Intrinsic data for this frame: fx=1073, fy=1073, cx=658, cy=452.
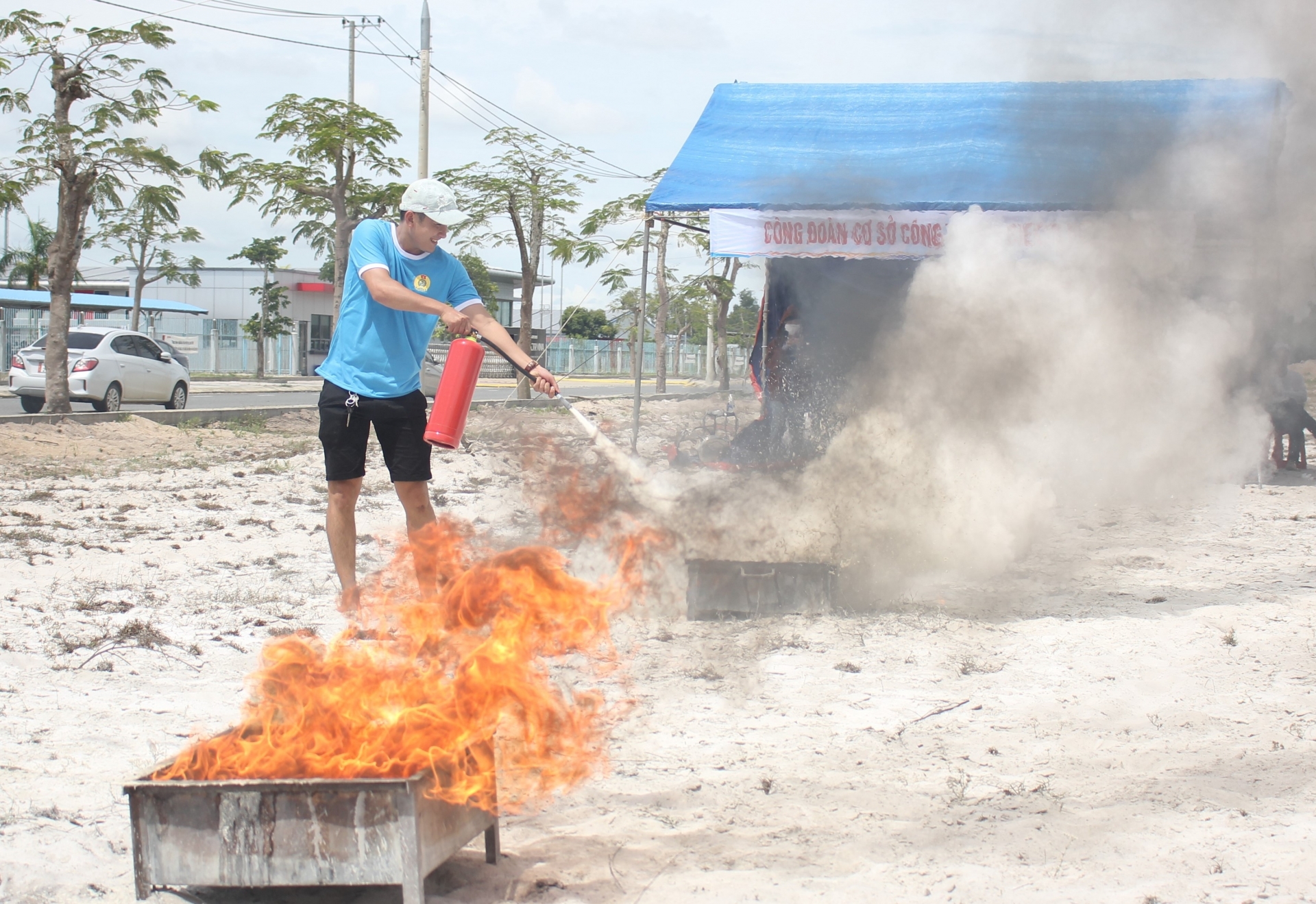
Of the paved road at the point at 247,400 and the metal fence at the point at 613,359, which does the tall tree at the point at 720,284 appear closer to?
the paved road at the point at 247,400

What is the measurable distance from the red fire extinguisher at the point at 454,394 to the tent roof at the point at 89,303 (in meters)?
36.8

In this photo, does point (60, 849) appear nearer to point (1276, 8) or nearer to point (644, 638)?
point (644, 638)

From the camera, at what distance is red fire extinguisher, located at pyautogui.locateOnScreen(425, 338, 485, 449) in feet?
14.0

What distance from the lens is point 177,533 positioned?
7.29m

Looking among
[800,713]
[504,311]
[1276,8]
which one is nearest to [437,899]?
[800,713]

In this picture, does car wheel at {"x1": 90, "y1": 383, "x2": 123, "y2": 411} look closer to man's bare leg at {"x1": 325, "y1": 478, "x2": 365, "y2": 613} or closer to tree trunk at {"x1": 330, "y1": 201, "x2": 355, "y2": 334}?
tree trunk at {"x1": 330, "y1": 201, "x2": 355, "y2": 334}

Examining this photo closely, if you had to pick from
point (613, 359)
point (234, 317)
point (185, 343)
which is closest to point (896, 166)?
point (185, 343)

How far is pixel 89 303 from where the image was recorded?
42.5 m

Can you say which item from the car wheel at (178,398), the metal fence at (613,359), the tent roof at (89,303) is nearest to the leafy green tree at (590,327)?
the metal fence at (613,359)

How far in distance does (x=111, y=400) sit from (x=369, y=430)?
14.5m

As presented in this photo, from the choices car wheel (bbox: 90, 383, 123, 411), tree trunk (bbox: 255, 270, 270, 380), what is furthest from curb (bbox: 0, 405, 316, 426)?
tree trunk (bbox: 255, 270, 270, 380)

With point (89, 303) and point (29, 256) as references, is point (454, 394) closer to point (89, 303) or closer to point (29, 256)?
point (29, 256)

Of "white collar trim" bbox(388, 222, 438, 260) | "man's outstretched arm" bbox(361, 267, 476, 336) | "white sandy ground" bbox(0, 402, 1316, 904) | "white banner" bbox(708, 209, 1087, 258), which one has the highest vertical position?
"white banner" bbox(708, 209, 1087, 258)

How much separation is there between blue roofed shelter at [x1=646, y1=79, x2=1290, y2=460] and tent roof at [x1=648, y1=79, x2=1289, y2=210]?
0.5 inches
